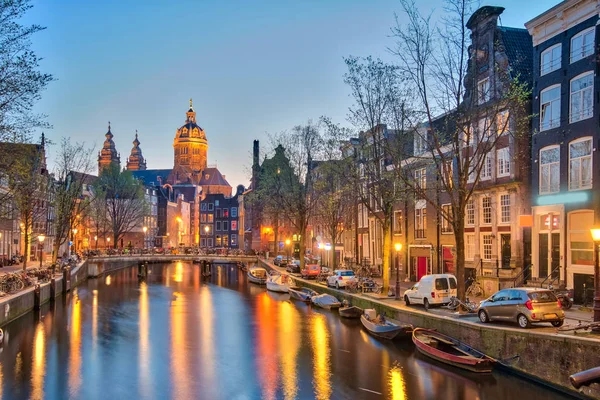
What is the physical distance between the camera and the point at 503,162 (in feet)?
123

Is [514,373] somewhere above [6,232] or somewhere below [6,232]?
below

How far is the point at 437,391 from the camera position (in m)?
22.2

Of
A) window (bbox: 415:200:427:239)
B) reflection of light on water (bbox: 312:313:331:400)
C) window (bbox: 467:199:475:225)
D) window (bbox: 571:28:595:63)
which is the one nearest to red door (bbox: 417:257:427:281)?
window (bbox: 415:200:427:239)

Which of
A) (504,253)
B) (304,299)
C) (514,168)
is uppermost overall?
(514,168)

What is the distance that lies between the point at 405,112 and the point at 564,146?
29.8 feet

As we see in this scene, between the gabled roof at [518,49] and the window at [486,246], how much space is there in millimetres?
10585

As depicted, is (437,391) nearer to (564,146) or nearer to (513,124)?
(564,146)

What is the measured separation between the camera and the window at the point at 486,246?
128 feet

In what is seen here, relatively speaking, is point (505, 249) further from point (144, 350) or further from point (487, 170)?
point (144, 350)

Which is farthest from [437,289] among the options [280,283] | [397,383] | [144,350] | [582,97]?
[280,283]

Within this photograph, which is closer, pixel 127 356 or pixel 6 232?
pixel 127 356

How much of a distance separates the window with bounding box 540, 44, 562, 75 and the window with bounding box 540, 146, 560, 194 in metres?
4.56

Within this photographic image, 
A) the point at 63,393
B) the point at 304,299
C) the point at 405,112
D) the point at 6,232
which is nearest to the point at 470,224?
the point at 405,112

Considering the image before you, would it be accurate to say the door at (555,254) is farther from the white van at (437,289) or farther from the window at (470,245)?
the window at (470,245)
